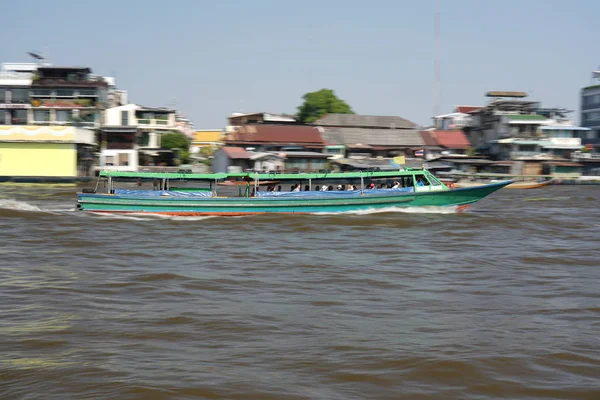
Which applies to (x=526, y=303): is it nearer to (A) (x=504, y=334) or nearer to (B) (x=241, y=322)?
(A) (x=504, y=334)

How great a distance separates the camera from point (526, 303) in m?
9.24

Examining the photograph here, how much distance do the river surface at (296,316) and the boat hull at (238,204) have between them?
3138 millimetres

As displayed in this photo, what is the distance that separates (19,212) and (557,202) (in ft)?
71.0

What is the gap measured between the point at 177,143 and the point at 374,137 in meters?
16.3

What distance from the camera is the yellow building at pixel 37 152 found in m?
37.9

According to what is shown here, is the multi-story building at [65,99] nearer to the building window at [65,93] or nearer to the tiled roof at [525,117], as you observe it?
the building window at [65,93]

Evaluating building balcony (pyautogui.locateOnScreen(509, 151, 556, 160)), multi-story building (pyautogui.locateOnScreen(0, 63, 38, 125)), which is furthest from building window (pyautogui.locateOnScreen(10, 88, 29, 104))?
building balcony (pyautogui.locateOnScreen(509, 151, 556, 160))

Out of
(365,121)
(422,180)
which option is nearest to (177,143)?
(365,121)

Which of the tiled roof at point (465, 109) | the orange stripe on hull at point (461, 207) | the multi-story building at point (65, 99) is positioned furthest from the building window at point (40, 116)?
the tiled roof at point (465, 109)

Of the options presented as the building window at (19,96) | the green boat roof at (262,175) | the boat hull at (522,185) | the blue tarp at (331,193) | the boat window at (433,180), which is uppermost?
the building window at (19,96)

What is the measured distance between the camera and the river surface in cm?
616

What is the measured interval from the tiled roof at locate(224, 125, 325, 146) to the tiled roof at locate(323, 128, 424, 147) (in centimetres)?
170

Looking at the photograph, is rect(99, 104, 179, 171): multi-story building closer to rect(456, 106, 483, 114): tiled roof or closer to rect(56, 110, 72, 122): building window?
rect(56, 110, 72, 122): building window

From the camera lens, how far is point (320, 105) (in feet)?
232
